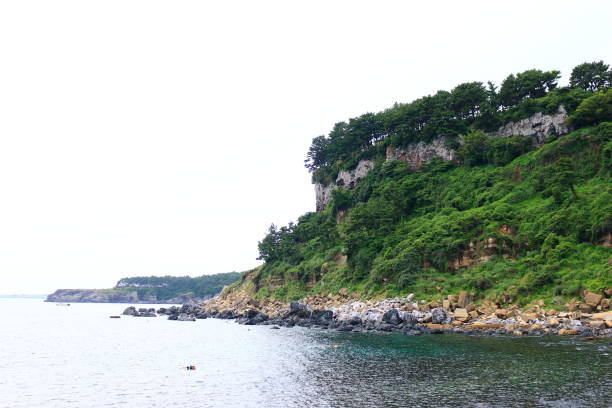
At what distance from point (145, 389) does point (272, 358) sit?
1405cm

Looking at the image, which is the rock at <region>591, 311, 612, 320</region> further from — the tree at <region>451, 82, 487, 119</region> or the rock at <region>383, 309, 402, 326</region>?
the tree at <region>451, 82, 487, 119</region>

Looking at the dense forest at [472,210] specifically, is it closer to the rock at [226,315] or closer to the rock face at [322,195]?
the rock face at [322,195]

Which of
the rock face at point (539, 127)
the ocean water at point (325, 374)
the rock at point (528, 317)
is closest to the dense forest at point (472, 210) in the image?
the rock face at point (539, 127)

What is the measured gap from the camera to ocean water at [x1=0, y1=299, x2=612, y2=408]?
24500 millimetres

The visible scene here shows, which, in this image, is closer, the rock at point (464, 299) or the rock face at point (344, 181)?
the rock at point (464, 299)

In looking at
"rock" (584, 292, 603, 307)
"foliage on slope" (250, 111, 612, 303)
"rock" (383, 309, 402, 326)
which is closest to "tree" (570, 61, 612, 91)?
"foliage on slope" (250, 111, 612, 303)

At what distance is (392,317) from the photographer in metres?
62.4

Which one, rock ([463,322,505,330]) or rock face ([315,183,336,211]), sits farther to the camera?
rock face ([315,183,336,211])

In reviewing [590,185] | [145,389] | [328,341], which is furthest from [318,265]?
[145,389]

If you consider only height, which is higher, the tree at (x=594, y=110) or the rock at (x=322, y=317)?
the tree at (x=594, y=110)

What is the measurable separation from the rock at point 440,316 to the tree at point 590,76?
6739 centimetres

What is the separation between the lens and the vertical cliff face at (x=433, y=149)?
288ft

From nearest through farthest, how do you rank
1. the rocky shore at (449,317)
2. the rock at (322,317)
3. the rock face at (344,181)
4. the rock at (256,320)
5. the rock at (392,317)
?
the rocky shore at (449,317), the rock at (392,317), the rock at (322,317), the rock at (256,320), the rock face at (344,181)

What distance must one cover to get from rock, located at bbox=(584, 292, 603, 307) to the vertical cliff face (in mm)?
48924
